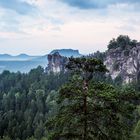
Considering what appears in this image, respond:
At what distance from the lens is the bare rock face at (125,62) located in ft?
571

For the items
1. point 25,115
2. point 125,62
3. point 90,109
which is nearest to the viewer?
point 90,109

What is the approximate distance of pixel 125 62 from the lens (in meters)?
183

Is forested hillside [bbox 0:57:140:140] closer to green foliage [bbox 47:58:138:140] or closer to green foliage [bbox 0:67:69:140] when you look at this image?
green foliage [bbox 47:58:138:140]

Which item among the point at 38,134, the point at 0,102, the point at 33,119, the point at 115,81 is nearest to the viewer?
the point at 38,134

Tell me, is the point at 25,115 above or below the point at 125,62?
below

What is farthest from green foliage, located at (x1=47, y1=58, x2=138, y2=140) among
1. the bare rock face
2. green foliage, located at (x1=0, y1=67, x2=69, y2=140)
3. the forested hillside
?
the bare rock face

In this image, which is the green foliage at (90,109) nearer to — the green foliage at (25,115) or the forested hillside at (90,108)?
the forested hillside at (90,108)

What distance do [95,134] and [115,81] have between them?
160803 millimetres

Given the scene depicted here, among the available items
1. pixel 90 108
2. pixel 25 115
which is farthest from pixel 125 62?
pixel 90 108

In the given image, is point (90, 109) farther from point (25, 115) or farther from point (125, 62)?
point (125, 62)

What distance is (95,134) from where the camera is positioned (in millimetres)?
19844

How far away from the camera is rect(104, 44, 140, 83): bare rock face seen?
17400 centimetres

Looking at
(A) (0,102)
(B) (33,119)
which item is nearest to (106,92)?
(B) (33,119)

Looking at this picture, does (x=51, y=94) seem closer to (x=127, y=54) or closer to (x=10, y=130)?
(x=127, y=54)
